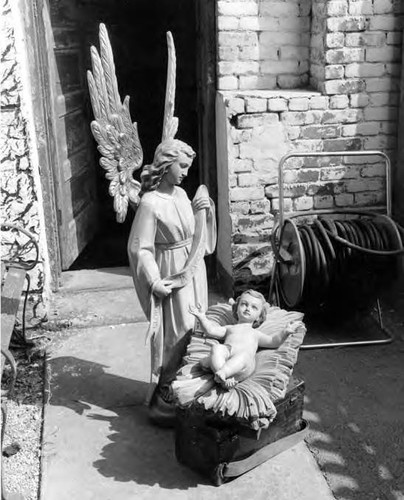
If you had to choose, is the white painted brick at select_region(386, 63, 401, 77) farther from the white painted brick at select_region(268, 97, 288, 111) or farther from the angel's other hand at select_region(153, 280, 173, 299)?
the angel's other hand at select_region(153, 280, 173, 299)

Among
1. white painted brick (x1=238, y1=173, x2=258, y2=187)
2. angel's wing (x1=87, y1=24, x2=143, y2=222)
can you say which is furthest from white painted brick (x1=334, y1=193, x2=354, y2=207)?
angel's wing (x1=87, y1=24, x2=143, y2=222)

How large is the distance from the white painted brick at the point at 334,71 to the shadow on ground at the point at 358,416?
2.22 m

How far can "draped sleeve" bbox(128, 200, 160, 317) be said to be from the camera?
12.5ft

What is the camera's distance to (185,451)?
12.1ft

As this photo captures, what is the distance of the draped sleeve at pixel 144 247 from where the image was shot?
3.81 metres

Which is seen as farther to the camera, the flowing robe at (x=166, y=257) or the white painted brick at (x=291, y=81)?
the white painted brick at (x=291, y=81)

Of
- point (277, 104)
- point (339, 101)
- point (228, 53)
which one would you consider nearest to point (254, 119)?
point (277, 104)

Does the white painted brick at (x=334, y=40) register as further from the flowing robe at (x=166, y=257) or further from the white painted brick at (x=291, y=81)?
the flowing robe at (x=166, y=257)

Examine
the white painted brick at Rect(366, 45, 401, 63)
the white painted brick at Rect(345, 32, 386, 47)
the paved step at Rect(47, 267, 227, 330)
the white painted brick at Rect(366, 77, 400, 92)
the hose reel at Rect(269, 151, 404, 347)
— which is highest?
the white painted brick at Rect(345, 32, 386, 47)

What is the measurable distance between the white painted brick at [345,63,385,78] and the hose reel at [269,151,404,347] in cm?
72

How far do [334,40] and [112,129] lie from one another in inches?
105

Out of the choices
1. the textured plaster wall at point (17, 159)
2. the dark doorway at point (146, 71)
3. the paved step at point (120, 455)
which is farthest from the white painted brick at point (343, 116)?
the paved step at point (120, 455)

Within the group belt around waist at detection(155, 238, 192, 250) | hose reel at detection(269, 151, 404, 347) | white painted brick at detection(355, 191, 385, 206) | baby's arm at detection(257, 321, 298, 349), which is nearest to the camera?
baby's arm at detection(257, 321, 298, 349)

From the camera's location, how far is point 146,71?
29.2 ft
